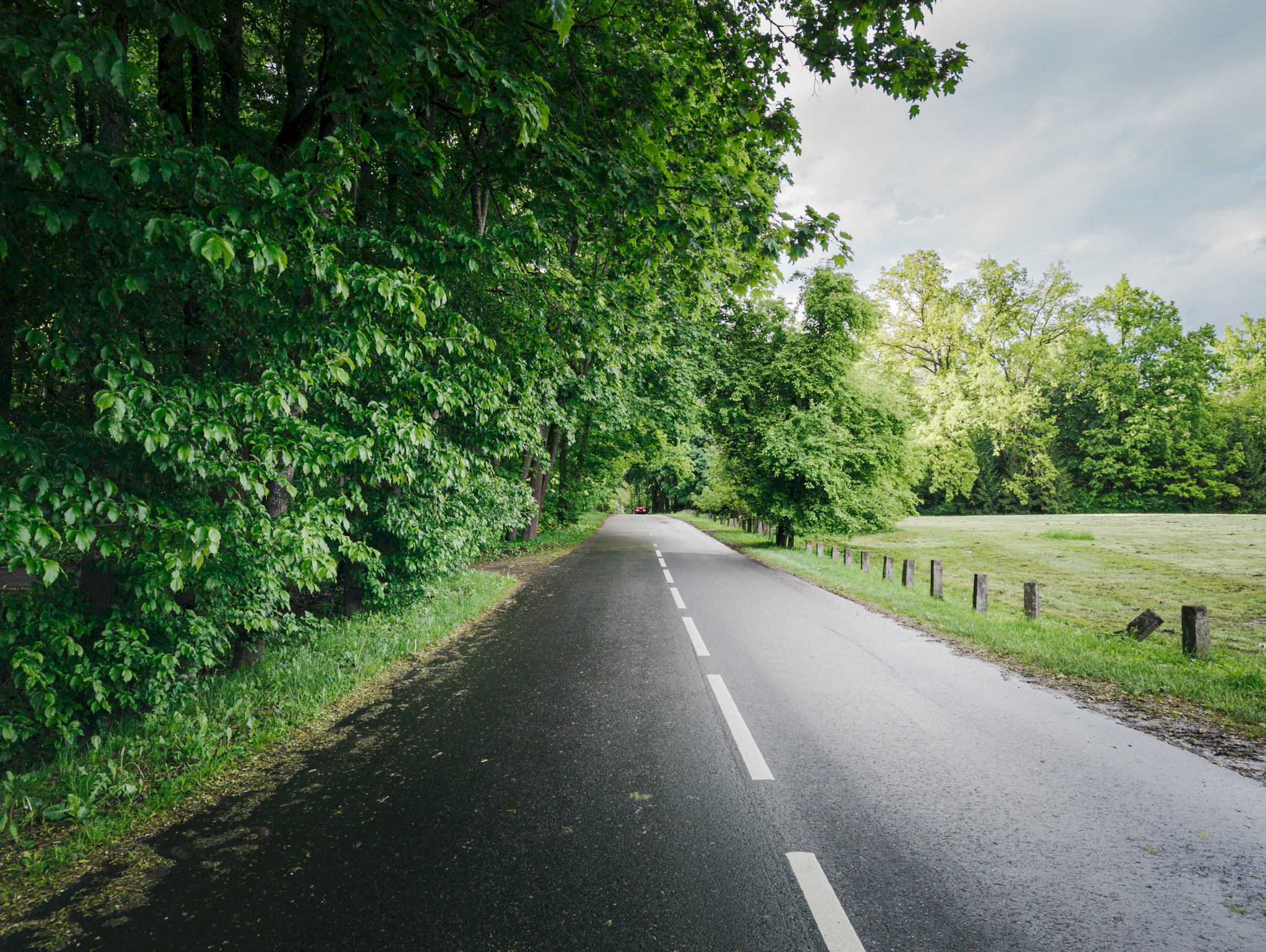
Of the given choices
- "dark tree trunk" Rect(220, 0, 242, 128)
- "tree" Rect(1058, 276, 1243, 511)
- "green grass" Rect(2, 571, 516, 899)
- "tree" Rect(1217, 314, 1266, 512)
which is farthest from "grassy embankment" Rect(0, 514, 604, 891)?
"tree" Rect(1217, 314, 1266, 512)

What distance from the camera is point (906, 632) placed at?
8.06 metres

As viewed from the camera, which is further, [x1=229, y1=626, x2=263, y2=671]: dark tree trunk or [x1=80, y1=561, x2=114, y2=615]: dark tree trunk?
[x1=229, y1=626, x2=263, y2=671]: dark tree trunk

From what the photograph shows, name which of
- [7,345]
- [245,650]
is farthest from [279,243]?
[245,650]

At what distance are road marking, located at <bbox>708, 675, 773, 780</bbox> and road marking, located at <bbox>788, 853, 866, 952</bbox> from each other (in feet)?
2.92

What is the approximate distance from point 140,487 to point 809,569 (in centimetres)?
1412

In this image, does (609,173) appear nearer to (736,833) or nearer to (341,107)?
(341,107)

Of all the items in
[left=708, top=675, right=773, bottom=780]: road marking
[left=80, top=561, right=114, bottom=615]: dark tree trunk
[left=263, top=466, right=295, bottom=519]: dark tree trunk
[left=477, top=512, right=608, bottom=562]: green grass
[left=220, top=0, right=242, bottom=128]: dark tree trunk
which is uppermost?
[left=220, top=0, right=242, bottom=128]: dark tree trunk

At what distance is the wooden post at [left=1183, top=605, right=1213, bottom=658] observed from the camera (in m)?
6.54

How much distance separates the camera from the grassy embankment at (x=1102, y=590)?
599 cm

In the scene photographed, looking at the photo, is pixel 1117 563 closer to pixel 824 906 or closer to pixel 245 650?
pixel 824 906

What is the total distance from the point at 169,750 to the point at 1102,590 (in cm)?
1799

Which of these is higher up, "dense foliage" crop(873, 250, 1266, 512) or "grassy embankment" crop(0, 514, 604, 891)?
"dense foliage" crop(873, 250, 1266, 512)

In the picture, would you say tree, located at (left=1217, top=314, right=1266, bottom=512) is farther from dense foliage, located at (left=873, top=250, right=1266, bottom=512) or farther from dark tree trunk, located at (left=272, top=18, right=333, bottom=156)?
dark tree trunk, located at (left=272, top=18, right=333, bottom=156)

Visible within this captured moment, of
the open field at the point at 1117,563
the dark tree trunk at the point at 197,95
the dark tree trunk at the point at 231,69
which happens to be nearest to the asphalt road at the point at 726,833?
the dark tree trunk at the point at 197,95
